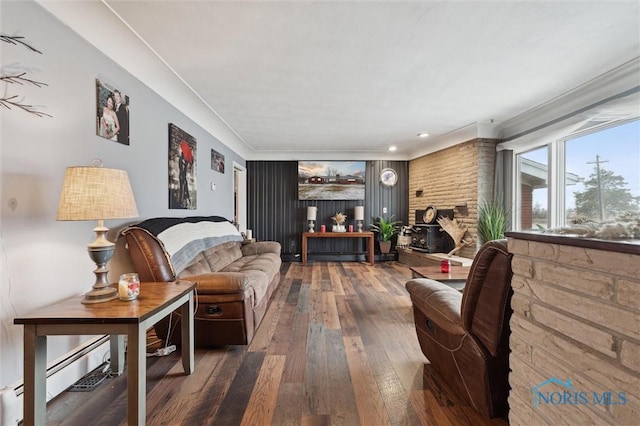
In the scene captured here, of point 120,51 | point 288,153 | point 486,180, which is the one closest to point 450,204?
point 486,180

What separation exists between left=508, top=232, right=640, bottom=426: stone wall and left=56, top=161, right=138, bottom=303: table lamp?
1921mm

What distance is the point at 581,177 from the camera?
3223 millimetres

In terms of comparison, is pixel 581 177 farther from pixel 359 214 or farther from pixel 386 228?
pixel 359 214

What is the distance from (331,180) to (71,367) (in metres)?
5.10

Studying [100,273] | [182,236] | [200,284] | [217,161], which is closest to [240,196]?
[217,161]

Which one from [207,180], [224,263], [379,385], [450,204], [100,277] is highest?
[207,180]

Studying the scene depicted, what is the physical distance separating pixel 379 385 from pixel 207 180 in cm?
349

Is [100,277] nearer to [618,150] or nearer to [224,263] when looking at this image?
[224,263]

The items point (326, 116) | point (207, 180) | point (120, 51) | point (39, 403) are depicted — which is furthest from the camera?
point (207, 180)

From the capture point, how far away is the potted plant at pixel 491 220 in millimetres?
4172

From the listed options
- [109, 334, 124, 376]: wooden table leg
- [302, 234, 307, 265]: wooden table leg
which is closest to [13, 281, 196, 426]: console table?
[109, 334, 124, 376]: wooden table leg

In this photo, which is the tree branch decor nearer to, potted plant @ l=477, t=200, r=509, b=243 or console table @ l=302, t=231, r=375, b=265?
console table @ l=302, t=231, r=375, b=265

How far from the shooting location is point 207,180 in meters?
4.12

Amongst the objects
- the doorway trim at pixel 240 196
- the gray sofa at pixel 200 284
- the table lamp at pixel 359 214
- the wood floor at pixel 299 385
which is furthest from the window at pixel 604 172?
the doorway trim at pixel 240 196
